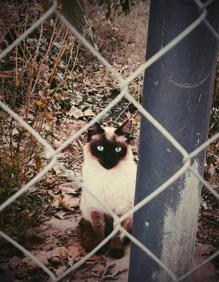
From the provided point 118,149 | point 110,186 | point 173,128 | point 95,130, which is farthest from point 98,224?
point 173,128

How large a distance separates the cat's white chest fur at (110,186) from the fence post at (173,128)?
4.16 ft

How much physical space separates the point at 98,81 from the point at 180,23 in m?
5.14

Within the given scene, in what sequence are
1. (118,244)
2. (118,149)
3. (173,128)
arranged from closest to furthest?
(173,128), (118,244), (118,149)

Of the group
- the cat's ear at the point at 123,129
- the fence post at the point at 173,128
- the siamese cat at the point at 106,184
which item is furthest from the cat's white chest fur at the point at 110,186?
the fence post at the point at 173,128

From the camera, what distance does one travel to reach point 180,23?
934 mm

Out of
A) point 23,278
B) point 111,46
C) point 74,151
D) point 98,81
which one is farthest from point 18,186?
point 111,46

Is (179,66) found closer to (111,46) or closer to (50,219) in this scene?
(50,219)

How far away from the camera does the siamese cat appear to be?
2.50 meters

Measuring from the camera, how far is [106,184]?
2.56 metres

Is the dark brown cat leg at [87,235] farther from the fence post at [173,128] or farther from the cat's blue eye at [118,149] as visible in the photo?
the fence post at [173,128]

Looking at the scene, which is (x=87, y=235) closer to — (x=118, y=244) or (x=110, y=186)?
(x=118, y=244)

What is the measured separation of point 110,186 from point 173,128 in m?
1.58

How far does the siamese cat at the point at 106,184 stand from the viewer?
2.50 metres

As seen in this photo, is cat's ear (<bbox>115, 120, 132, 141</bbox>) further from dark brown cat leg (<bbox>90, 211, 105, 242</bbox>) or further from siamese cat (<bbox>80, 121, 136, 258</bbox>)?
dark brown cat leg (<bbox>90, 211, 105, 242</bbox>)
